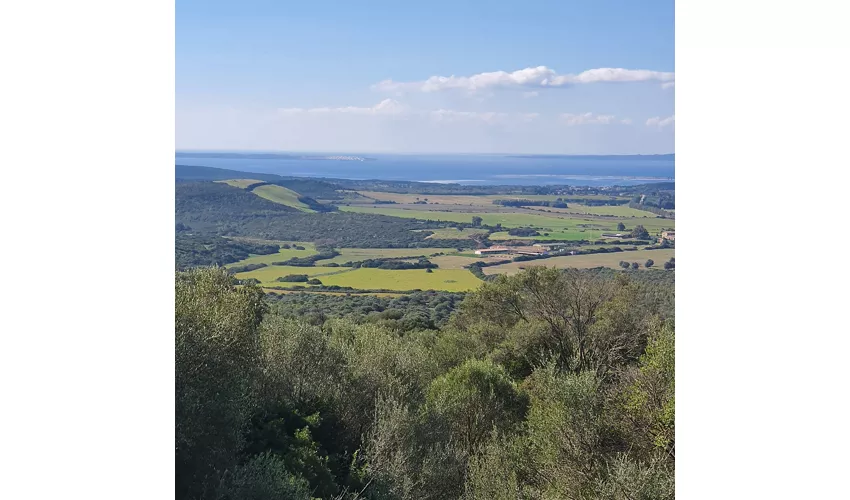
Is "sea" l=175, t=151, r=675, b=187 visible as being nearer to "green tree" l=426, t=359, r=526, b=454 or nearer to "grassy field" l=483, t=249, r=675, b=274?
"grassy field" l=483, t=249, r=675, b=274

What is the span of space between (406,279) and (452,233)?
2286mm

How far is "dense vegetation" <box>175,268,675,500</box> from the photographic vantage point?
390 cm

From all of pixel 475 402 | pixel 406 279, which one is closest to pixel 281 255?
pixel 406 279

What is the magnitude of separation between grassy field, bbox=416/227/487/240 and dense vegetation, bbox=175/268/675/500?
6.32 metres

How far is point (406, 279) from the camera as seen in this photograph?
12688mm

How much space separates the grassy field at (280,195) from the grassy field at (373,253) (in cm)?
265

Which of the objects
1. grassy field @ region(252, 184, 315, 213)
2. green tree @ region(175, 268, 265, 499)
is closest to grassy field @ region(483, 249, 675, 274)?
green tree @ region(175, 268, 265, 499)

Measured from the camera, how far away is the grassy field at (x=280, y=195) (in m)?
16.5

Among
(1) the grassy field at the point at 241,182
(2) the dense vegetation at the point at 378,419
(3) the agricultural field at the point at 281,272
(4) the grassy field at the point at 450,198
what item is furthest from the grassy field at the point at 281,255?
(4) the grassy field at the point at 450,198
